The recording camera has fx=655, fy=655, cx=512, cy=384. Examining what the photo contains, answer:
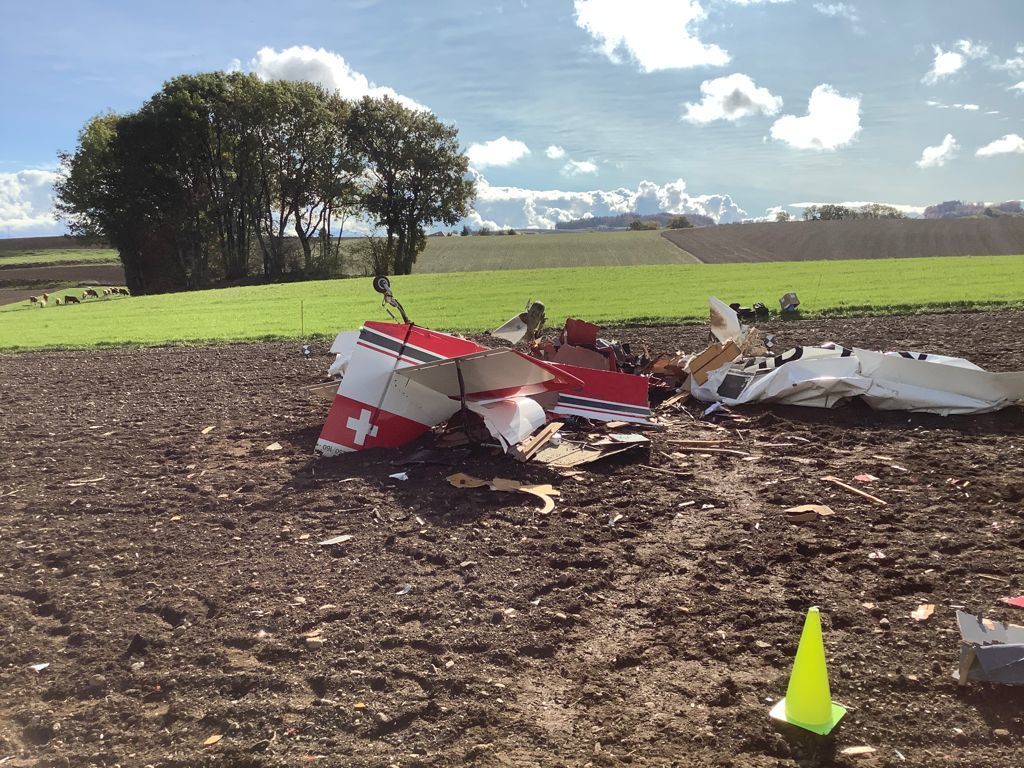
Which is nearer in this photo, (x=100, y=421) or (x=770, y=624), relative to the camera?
(x=770, y=624)

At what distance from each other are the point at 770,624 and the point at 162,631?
3.59 metres

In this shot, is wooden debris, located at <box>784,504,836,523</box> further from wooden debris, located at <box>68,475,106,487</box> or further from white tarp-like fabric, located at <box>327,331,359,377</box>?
wooden debris, located at <box>68,475,106,487</box>

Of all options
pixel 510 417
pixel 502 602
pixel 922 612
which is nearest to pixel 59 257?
pixel 510 417

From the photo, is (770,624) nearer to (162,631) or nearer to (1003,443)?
(162,631)

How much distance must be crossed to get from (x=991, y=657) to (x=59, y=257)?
120 meters

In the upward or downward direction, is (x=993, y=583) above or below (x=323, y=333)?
below

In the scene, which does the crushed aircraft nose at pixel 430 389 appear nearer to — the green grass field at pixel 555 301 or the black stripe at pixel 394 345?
the black stripe at pixel 394 345

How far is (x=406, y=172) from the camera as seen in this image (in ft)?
218

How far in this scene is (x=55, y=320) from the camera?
27875 mm

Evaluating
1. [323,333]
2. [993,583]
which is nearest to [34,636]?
[993,583]

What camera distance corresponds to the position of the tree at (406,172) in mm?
65812

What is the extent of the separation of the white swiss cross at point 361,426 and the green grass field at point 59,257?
9905cm

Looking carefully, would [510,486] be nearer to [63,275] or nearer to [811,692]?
[811,692]

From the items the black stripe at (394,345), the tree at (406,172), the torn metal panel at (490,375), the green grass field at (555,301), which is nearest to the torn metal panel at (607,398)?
the torn metal panel at (490,375)
